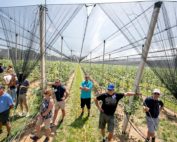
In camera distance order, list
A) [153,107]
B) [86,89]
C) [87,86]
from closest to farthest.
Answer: [153,107] < [86,89] < [87,86]

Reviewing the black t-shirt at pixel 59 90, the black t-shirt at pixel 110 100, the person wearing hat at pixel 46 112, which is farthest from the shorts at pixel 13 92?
the black t-shirt at pixel 110 100

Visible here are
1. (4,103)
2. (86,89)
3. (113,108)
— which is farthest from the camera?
(86,89)

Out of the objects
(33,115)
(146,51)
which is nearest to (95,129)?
(33,115)

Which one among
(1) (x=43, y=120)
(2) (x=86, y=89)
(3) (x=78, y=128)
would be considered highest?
(2) (x=86, y=89)

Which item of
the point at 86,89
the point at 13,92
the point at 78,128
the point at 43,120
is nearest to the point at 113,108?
the point at 43,120

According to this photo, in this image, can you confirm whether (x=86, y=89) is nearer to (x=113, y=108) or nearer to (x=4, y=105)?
(x=113, y=108)

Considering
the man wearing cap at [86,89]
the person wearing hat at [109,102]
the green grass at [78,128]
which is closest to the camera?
the person wearing hat at [109,102]

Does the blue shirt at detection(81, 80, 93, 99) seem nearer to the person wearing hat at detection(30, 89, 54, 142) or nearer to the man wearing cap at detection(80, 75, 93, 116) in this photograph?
the man wearing cap at detection(80, 75, 93, 116)

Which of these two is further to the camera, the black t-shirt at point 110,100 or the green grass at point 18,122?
the green grass at point 18,122

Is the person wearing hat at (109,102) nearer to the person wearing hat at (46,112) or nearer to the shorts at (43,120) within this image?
the person wearing hat at (46,112)

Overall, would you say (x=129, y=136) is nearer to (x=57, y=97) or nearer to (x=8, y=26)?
(x=57, y=97)

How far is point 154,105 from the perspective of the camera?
23.2 feet

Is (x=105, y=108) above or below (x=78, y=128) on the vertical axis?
above

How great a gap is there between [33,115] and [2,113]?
2.28m
